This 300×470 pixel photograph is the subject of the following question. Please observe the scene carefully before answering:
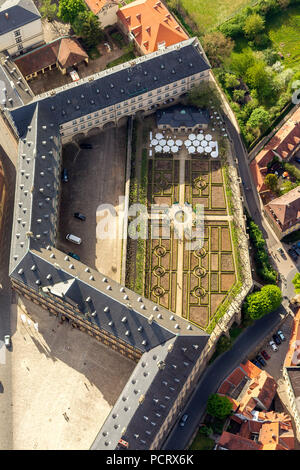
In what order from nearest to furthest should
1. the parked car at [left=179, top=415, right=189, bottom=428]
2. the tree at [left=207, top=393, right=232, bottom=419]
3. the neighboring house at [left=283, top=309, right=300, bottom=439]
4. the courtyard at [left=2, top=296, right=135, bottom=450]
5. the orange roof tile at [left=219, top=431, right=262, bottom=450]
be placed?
the orange roof tile at [left=219, top=431, right=262, bottom=450], the courtyard at [left=2, top=296, right=135, bottom=450], the tree at [left=207, top=393, right=232, bottom=419], the parked car at [left=179, top=415, right=189, bottom=428], the neighboring house at [left=283, top=309, right=300, bottom=439]

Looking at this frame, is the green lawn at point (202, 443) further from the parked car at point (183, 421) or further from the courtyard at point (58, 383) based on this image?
the courtyard at point (58, 383)

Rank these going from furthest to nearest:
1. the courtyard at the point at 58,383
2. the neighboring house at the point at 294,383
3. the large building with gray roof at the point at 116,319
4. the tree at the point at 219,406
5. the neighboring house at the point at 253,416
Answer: the neighboring house at the point at 294,383, the tree at the point at 219,406, the courtyard at the point at 58,383, the neighboring house at the point at 253,416, the large building with gray roof at the point at 116,319

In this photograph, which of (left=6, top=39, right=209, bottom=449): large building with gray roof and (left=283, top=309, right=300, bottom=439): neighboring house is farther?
(left=283, top=309, right=300, bottom=439): neighboring house

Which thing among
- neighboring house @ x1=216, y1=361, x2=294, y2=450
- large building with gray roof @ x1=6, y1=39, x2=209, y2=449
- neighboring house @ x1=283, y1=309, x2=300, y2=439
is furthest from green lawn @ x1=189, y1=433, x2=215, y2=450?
neighboring house @ x1=283, y1=309, x2=300, y2=439

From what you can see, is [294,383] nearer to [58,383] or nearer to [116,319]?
[116,319]

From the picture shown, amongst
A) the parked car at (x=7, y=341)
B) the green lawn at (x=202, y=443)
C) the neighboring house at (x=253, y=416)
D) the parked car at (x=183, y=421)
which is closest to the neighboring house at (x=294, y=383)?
the neighboring house at (x=253, y=416)

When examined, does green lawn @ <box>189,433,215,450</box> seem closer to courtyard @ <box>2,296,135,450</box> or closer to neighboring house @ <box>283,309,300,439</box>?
courtyard @ <box>2,296,135,450</box>
